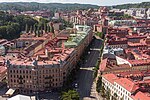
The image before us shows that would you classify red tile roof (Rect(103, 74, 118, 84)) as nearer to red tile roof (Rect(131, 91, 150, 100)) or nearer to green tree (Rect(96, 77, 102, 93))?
green tree (Rect(96, 77, 102, 93))

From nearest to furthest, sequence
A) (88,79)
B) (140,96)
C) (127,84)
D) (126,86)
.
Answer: (140,96)
(126,86)
(127,84)
(88,79)

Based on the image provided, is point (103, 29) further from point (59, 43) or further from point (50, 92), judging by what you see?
point (50, 92)

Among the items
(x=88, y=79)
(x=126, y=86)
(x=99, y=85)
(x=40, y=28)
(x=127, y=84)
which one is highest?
(x=40, y=28)

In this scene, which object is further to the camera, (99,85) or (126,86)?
(99,85)

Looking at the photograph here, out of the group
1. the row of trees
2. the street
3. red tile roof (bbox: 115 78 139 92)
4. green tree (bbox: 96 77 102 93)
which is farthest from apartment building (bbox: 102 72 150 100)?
the row of trees

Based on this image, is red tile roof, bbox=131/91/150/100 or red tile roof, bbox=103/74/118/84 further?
red tile roof, bbox=103/74/118/84

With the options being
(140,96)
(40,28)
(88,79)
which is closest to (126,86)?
(140,96)

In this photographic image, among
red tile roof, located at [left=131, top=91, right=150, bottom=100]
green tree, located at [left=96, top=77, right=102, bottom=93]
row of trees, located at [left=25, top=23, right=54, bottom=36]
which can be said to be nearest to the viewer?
red tile roof, located at [left=131, top=91, right=150, bottom=100]

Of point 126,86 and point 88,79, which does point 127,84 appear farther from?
point 88,79

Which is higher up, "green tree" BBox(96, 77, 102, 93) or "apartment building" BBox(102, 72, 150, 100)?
"apartment building" BBox(102, 72, 150, 100)

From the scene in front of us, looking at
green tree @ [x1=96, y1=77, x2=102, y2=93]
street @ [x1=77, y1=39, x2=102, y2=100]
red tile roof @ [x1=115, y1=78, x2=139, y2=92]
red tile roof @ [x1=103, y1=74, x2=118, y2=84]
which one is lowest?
A: street @ [x1=77, y1=39, x2=102, y2=100]
